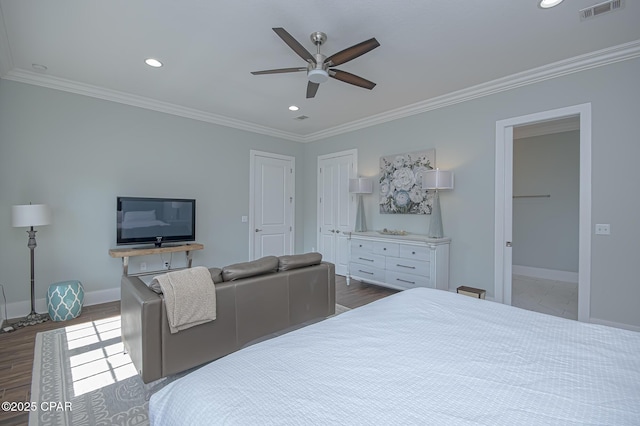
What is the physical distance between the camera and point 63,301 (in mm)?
3250

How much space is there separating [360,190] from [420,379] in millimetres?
4030

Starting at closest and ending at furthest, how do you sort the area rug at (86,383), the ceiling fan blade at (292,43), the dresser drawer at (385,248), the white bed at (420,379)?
the white bed at (420,379)
the area rug at (86,383)
the ceiling fan blade at (292,43)
the dresser drawer at (385,248)

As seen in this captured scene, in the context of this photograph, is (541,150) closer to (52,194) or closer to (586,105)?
(586,105)

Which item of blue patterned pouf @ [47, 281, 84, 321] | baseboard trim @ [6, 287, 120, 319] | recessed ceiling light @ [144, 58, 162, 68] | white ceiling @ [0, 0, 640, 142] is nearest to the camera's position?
white ceiling @ [0, 0, 640, 142]

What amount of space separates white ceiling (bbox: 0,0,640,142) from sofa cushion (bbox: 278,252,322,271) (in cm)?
200

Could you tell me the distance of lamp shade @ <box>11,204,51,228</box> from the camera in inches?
122

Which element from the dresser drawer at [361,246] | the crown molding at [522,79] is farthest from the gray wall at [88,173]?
the crown molding at [522,79]

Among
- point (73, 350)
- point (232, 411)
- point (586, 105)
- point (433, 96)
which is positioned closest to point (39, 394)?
point (73, 350)

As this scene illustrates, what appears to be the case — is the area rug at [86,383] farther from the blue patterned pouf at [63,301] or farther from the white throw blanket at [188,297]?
the white throw blanket at [188,297]

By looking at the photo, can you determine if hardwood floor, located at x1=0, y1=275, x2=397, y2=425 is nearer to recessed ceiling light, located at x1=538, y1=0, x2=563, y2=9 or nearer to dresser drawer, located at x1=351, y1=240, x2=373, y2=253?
dresser drawer, located at x1=351, y1=240, x2=373, y2=253

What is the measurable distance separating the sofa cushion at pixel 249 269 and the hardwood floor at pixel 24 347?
1.41 meters

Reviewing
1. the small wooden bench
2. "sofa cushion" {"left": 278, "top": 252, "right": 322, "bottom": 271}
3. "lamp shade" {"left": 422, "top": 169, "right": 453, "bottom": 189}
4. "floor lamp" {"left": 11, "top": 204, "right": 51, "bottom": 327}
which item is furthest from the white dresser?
"floor lamp" {"left": 11, "top": 204, "right": 51, "bottom": 327}

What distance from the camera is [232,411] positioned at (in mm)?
855

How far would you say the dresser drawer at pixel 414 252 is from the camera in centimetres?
383
